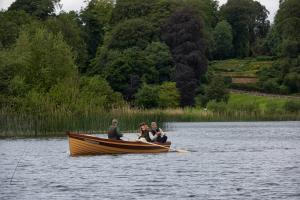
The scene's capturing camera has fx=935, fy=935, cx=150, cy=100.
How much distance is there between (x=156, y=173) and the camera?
3944 cm

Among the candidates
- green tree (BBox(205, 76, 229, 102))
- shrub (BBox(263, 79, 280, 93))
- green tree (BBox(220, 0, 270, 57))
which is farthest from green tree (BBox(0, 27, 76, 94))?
green tree (BBox(220, 0, 270, 57))

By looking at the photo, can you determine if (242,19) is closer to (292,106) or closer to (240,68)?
(240,68)

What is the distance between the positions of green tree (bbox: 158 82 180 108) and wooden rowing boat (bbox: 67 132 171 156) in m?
62.0

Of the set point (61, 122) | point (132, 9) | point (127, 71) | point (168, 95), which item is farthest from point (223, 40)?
point (61, 122)

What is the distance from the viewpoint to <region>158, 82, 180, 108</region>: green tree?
112562mm

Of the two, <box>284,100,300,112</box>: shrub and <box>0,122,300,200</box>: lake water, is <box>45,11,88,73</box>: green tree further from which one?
<box>0,122,300,200</box>: lake water

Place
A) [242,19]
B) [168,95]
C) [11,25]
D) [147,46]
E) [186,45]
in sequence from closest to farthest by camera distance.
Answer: [11,25]
[168,95]
[186,45]
[147,46]
[242,19]

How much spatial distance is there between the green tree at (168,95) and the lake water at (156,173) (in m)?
53.6

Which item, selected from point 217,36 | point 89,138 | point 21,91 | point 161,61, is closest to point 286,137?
point 21,91

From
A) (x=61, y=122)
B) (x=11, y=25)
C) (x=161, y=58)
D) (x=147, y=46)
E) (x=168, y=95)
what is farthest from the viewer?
(x=147, y=46)

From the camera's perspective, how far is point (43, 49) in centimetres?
7750

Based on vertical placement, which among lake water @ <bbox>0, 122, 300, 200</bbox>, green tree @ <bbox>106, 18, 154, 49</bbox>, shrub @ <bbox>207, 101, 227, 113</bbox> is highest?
green tree @ <bbox>106, 18, 154, 49</bbox>

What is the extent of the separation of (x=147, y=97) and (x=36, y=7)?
3246 cm

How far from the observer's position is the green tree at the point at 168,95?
112562mm
